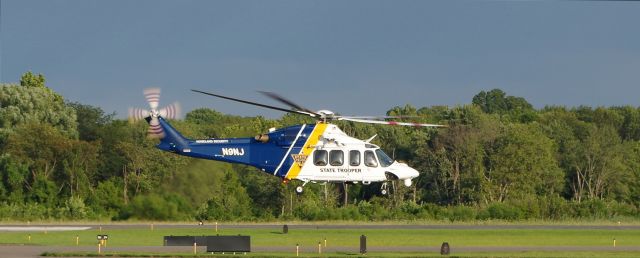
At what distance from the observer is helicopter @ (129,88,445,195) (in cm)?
5603

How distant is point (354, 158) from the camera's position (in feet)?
184

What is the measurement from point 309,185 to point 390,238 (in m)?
30.9

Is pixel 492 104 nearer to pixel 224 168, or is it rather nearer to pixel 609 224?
pixel 609 224

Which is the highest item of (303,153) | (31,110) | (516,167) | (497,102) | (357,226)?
(497,102)

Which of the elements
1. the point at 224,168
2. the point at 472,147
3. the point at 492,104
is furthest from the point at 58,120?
the point at 492,104

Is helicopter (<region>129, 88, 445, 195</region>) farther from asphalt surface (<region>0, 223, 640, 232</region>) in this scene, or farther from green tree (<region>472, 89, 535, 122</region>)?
green tree (<region>472, 89, 535, 122</region>)

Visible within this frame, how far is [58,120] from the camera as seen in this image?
114312 mm

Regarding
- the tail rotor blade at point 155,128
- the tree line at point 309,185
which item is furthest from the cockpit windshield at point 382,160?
the tail rotor blade at point 155,128

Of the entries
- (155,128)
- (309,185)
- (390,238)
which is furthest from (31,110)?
(155,128)

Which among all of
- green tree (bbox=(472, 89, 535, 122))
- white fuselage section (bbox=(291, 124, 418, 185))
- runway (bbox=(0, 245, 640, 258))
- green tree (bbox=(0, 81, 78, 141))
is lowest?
runway (bbox=(0, 245, 640, 258))

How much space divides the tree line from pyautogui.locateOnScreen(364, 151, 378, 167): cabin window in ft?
23.2

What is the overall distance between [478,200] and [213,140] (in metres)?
53.5

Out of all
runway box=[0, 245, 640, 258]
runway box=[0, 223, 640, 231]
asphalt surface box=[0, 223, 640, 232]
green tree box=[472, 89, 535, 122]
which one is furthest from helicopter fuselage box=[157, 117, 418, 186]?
green tree box=[472, 89, 535, 122]

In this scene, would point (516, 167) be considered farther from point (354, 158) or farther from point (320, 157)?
point (320, 157)
